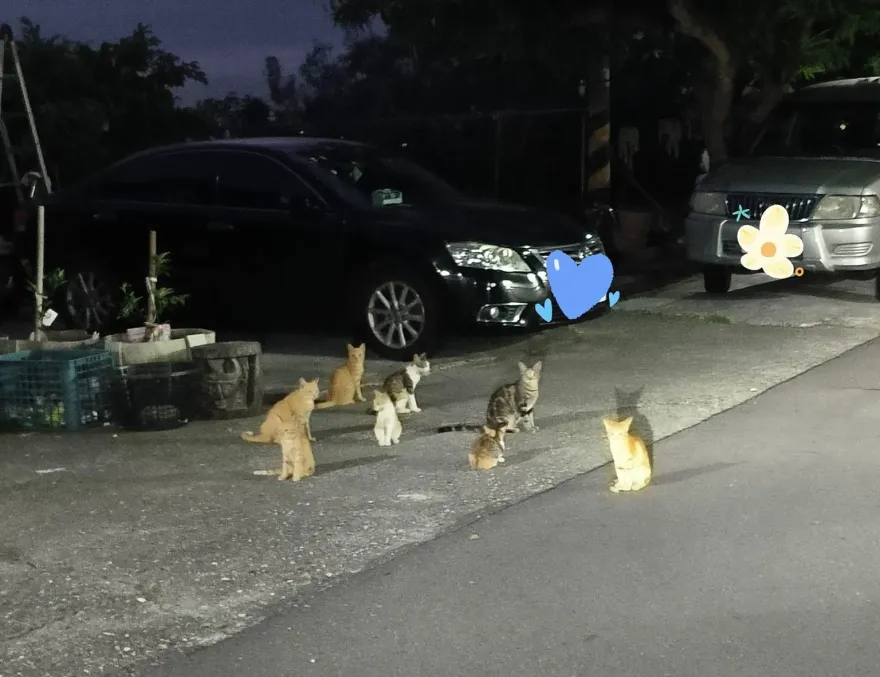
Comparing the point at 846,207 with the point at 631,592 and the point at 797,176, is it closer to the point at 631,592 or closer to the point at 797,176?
the point at 797,176

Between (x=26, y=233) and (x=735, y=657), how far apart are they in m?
8.51

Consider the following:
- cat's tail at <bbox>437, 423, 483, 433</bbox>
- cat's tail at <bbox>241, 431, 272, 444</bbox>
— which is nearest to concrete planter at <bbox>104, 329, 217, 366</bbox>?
cat's tail at <bbox>241, 431, 272, 444</bbox>

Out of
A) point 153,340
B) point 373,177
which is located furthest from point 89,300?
point 153,340

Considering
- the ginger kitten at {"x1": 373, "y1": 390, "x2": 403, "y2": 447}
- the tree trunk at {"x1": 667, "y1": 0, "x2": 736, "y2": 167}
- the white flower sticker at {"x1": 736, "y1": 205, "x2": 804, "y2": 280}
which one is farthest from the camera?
the tree trunk at {"x1": 667, "y1": 0, "x2": 736, "y2": 167}

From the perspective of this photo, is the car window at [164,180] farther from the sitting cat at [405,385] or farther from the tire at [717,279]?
the tire at [717,279]

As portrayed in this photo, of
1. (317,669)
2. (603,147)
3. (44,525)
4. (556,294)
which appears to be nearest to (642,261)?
(603,147)

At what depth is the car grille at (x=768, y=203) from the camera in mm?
12016

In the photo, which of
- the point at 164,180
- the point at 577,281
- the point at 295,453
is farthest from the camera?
the point at 164,180

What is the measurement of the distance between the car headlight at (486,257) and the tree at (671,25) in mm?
5993

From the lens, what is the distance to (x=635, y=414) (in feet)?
26.3

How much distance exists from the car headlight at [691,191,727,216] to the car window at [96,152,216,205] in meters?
4.73

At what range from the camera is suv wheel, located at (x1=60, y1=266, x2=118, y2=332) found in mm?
10898

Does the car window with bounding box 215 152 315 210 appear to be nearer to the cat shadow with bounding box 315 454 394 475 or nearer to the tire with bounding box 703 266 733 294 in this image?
the cat shadow with bounding box 315 454 394 475

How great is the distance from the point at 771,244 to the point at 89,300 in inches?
234
